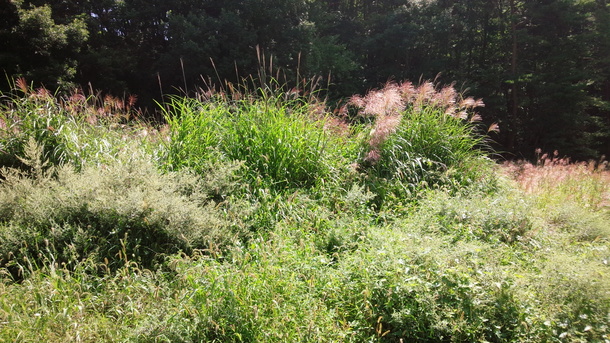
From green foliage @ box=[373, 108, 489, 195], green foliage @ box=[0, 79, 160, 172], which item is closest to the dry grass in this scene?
green foliage @ box=[373, 108, 489, 195]

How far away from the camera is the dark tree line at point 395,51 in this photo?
14.4m

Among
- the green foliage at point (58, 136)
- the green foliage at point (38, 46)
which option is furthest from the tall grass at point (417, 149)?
the green foliage at point (38, 46)

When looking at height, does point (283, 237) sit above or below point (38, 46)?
above

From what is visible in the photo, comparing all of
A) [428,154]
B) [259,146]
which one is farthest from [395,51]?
[259,146]

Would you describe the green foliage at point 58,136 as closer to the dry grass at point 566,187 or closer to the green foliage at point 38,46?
the dry grass at point 566,187

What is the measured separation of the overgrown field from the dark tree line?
9.16 meters

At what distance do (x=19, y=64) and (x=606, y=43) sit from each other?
20.6 metres

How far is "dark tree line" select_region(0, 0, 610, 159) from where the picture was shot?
1436 cm

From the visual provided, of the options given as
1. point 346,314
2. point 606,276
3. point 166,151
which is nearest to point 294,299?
point 346,314

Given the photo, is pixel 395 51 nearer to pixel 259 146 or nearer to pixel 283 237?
pixel 259 146

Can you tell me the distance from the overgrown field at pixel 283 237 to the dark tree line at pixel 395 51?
9.16 metres

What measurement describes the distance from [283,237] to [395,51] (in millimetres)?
16126

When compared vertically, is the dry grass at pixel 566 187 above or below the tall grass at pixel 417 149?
below

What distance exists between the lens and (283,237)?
345 cm
